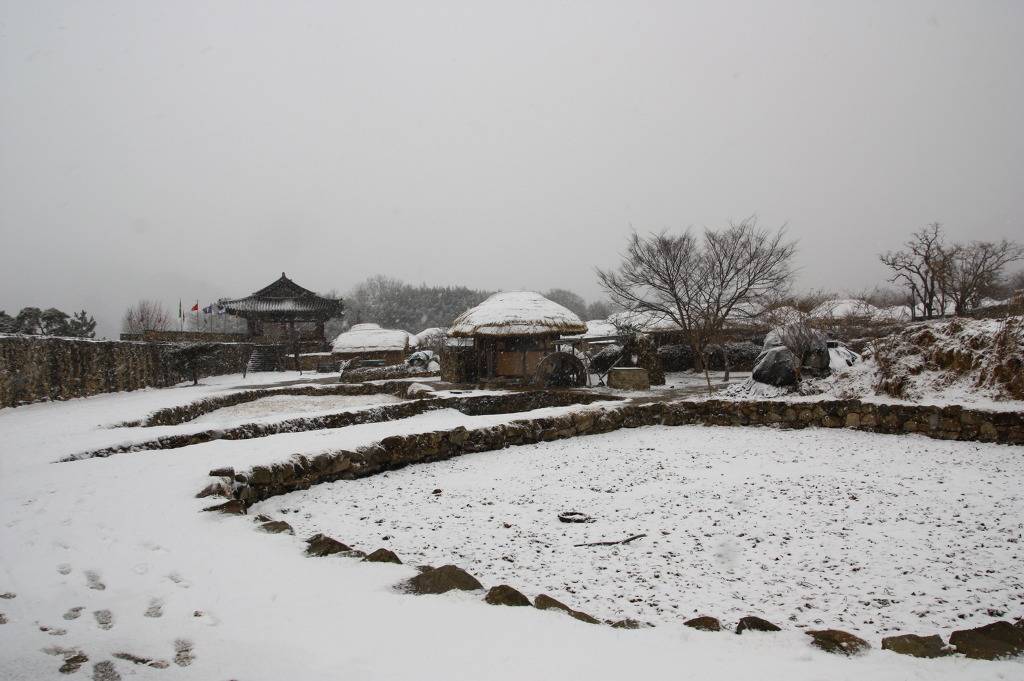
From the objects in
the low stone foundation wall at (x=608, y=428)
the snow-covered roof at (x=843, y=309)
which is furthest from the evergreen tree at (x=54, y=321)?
the snow-covered roof at (x=843, y=309)

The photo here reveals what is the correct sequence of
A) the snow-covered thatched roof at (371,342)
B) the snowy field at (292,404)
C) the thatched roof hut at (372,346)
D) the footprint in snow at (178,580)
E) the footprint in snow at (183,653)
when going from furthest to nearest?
the snow-covered thatched roof at (371,342) < the thatched roof hut at (372,346) < the snowy field at (292,404) < the footprint in snow at (178,580) < the footprint in snow at (183,653)

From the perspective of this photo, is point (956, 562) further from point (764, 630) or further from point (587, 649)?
point (587, 649)

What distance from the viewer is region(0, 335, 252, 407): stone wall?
10.2m

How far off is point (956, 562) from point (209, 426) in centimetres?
751

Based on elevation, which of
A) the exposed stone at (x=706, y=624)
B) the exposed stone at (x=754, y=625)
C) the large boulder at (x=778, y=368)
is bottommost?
the exposed stone at (x=706, y=624)

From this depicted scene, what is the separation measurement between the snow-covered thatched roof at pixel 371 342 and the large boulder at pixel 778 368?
22728 mm

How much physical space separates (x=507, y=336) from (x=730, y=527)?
12329 mm

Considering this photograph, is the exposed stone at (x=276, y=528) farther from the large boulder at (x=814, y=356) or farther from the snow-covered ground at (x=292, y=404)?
the large boulder at (x=814, y=356)

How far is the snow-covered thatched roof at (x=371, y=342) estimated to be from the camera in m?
29.4

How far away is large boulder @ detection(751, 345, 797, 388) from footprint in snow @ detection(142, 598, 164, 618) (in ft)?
36.9

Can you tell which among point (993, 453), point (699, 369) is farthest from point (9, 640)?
point (699, 369)

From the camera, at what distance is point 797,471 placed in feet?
18.3

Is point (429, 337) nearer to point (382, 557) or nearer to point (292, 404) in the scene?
point (292, 404)

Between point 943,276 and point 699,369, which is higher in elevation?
point 943,276
